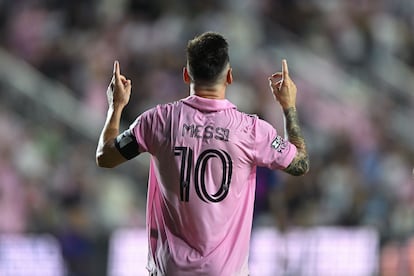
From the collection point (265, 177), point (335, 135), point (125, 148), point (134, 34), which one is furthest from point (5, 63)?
point (125, 148)

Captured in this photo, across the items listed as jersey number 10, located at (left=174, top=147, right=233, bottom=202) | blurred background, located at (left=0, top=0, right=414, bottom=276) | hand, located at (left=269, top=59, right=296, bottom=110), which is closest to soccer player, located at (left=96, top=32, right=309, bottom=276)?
jersey number 10, located at (left=174, top=147, right=233, bottom=202)

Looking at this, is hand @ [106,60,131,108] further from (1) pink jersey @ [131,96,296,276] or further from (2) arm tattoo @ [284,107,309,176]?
(2) arm tattoo @ [284,107,309,176]

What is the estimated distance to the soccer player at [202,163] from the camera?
12.0 feet

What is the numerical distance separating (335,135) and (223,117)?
24.7 ft

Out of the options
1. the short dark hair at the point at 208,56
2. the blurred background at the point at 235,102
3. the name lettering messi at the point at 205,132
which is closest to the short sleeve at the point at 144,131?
the name lettering messi at the point at 205,132

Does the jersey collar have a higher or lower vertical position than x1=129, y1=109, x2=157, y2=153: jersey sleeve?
higher

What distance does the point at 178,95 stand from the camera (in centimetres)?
1101

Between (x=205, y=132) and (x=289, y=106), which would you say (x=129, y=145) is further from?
(x=289, y=106)

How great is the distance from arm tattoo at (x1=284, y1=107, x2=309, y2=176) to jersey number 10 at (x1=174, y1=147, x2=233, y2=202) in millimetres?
233

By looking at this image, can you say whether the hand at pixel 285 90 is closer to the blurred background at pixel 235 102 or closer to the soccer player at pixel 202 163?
the soccer player at pixel 202 163

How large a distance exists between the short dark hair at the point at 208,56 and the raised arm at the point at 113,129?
11.3 inches

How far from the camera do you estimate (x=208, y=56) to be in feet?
12.0

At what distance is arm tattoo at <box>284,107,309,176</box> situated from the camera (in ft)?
12.3

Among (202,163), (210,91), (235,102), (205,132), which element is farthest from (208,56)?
(235,102)
